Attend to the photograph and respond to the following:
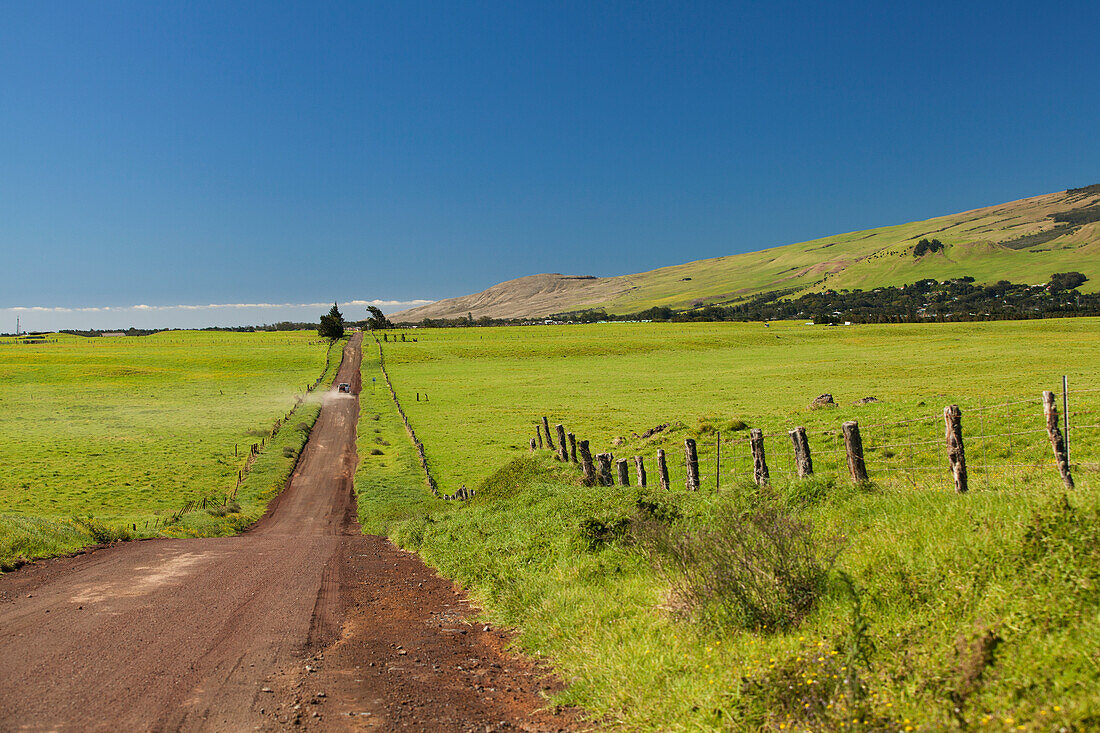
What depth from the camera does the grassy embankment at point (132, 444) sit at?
25.5 metres

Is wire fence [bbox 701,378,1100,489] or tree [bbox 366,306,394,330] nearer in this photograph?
wire fence [bbox 701,378,1100,489]

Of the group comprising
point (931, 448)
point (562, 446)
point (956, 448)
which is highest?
point (956, 448)

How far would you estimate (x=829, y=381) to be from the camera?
59.3m

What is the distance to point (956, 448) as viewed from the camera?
37.1ft

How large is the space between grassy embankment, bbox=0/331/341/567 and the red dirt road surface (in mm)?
4574

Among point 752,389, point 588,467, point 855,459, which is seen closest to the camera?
point 855,459

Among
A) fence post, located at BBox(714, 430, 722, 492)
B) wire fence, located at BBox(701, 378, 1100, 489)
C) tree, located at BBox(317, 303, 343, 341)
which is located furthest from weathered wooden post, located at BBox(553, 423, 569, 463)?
tree, located at BBox(317, 303, 343, 341)

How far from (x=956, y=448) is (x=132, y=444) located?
53084 millimetres

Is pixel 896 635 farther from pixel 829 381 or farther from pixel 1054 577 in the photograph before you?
pixel 829 381

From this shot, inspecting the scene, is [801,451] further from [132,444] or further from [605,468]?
[132,444]

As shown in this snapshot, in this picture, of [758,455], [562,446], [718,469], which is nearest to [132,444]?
[562,446]

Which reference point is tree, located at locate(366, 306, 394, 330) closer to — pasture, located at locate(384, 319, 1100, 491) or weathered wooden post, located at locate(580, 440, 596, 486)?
pasture, located at locate(384, 319, 1100, 491)

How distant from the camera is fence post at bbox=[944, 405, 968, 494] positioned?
35.1 feet

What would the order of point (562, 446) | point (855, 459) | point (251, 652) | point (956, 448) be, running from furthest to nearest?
point (562, 446) < point (956, 448) < point (855, 459) < point (251, 652)
